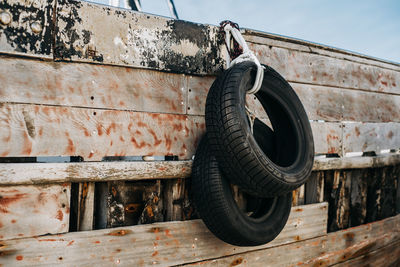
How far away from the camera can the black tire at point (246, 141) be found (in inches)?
69.5

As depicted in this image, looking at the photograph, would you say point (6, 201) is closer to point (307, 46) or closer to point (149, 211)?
point (149, 211)

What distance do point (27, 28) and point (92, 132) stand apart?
2.24 feet

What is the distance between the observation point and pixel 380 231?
11.2ft

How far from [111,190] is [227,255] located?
3.28ft

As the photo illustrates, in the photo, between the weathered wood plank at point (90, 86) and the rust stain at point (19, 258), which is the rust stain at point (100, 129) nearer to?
the weathered wood plank at point (90, 86)

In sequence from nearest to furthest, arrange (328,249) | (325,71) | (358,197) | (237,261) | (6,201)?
(6,201)
(237,261)
(328,249)
(325,71)
(358,197)

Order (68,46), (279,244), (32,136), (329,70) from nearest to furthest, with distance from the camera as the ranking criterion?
1. (32,136)
2. (68,46)
3. (279,244)
4. (329,70)

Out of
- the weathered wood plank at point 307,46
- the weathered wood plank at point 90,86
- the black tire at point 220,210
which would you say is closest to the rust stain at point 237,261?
the black tire at point 220,210

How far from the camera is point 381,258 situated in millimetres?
A: 3459

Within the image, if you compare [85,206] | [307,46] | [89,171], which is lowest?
[85,206]

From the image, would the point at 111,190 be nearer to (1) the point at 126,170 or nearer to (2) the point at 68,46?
(1) the point at 126,170

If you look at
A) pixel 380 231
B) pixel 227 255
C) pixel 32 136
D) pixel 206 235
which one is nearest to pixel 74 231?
pixel 32 136

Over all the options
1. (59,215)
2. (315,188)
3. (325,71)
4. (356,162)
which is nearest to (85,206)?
(59,215)

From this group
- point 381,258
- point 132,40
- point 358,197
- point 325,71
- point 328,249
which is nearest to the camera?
point 132,40
